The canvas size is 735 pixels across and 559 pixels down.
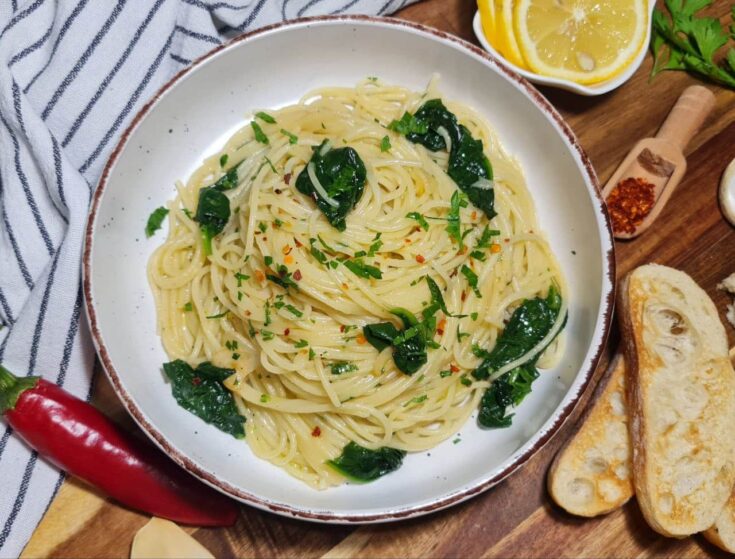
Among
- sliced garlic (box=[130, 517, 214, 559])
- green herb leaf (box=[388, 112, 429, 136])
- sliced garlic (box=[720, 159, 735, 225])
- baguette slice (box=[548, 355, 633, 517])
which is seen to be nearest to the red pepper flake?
sliced garlic (box=[720, 159, 735, 225])

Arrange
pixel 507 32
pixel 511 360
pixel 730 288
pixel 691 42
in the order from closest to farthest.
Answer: pixel 511 360 → pixel 507 32 → pixel 730 288 → pixel 691 42

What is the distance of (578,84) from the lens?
16.2 ft

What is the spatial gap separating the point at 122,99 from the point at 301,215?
152 centimetres

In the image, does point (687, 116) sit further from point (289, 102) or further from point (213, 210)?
point (213, 210)

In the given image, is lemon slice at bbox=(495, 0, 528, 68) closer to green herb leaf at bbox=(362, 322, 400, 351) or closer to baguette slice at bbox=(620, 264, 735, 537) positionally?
baguette slice at bbox=(620, 264, 735, 537)

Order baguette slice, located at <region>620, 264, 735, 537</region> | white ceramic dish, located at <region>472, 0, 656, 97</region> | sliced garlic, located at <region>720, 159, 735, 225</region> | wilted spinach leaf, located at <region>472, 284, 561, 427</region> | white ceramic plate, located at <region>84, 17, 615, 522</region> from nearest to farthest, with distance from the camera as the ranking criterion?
white ceramic plate, located at <region>84, 17, 615, 522</region> < wilted spinach leaf, located at <region>472, 284, 561, 427</region> < baguette slice, located at <region>620, 264, 735, 537</region> < white ceramic dish, located at <region>472, 0, 656, 97</region> < sliced garlic, located at <region>720, 159, 735, 225</region>

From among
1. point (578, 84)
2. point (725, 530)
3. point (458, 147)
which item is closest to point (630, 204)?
point (578, 84)

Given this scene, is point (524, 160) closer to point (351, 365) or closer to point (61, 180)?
point (351, 365)

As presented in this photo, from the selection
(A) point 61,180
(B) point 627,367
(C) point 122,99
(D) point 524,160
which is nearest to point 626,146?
(D) point 524,160

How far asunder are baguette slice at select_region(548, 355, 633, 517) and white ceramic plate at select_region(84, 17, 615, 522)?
50 centimetres

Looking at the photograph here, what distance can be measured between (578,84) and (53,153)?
11.4ft

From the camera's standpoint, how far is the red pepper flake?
5.00m

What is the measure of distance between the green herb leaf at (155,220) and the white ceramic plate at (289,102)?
60 millimetres

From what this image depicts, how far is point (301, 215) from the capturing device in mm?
4352
